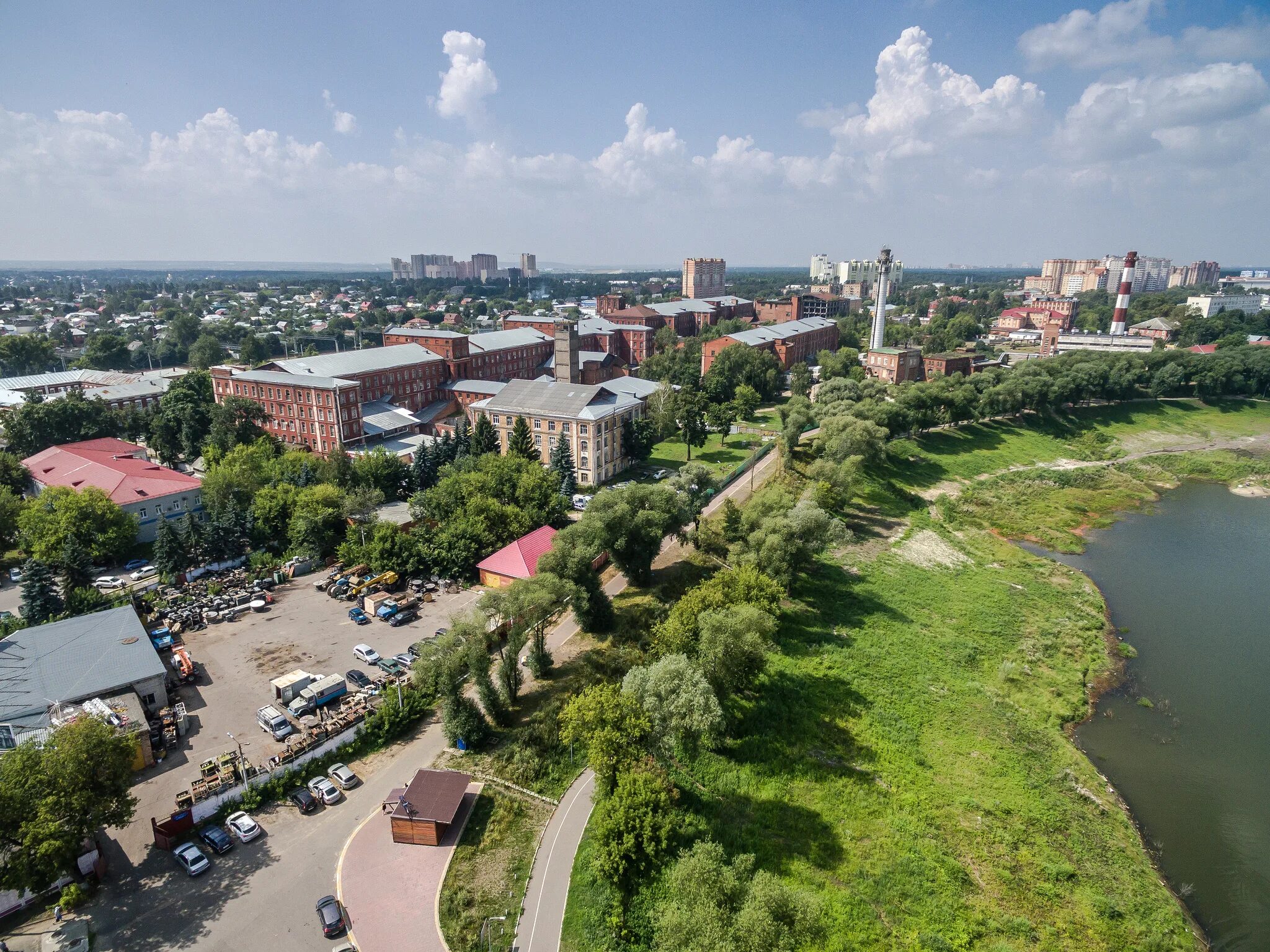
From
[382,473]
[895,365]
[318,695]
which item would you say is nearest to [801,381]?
[895,365]

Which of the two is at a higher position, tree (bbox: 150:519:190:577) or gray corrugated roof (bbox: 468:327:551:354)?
gray corrugated roof (bbox: 468:327:551:354)

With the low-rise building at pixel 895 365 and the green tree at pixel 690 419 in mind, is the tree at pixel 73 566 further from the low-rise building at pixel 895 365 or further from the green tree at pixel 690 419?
the low-rise building at pixel 895 365

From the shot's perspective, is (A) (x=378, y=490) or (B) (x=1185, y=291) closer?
(A) (x=378, y=490)

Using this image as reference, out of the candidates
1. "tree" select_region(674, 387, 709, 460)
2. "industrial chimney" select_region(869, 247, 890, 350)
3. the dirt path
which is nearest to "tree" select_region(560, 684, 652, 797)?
"tree" select_region(674, 387, 709, 460)

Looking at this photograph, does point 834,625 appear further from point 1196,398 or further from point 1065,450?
point 1196,398

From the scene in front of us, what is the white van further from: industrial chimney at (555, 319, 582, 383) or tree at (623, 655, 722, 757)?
industrial chimney at (555, 319, 582, 383)

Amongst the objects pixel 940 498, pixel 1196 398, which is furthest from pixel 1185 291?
pixel 940 498

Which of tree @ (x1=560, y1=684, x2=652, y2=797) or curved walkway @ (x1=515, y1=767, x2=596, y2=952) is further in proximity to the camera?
tree @ (x1=560, y1=684, x2=652, y2=797)
